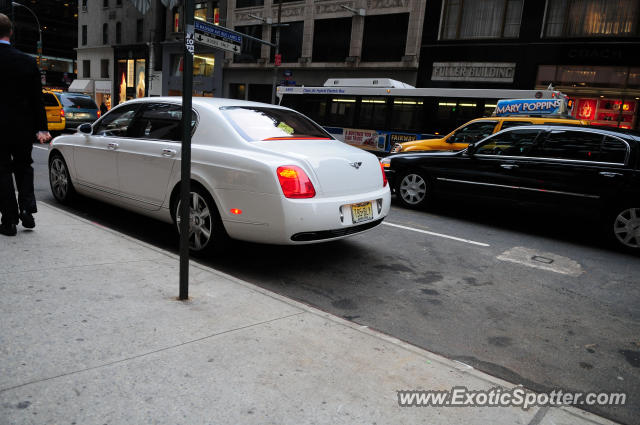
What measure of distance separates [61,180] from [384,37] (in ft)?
74.9

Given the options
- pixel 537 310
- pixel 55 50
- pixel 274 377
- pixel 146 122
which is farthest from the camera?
pixel 55 50

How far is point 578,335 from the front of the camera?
11.5 feet

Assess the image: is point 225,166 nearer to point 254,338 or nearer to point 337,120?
point 254,338

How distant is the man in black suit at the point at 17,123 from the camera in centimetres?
434

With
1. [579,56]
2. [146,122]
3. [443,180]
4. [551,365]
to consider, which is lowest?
[551,365]

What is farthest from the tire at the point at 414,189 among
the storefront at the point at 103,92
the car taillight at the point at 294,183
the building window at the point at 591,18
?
the storefront at the point at 103,92

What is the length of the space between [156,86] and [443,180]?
38.9 meters

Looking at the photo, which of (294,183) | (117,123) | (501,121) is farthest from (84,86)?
(294,183)

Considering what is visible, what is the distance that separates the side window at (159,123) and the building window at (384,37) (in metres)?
22.1

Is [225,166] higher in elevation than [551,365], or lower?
higher

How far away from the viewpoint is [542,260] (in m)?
5.49

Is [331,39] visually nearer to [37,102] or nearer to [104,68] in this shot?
[37,102]

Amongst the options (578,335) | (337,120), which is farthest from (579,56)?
(578,335)

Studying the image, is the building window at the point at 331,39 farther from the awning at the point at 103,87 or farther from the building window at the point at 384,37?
the awning at the point at 103,87
